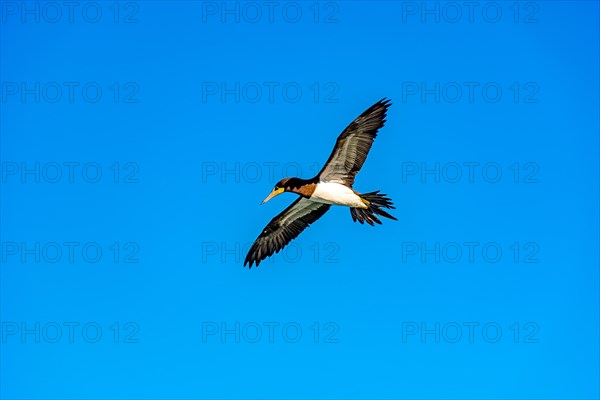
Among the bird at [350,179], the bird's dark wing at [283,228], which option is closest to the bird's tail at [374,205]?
the bird at [350,179]

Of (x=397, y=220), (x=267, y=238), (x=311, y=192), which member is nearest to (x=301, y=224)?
(x=267, y=238)

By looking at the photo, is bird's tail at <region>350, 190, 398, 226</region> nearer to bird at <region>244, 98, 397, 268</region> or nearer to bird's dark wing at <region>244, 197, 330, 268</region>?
bird at <region>244, 98, 397, 268</region>

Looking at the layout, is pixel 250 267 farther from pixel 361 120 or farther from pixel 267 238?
pixel 361 120

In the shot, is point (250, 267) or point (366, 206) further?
point (250, 267)

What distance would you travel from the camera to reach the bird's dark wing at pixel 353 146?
24594 millimetres

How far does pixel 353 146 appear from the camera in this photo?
2491 centimetres

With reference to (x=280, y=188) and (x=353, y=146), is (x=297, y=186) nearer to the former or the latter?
(x=280, y=188)

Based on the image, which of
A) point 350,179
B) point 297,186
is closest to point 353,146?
point 350,179

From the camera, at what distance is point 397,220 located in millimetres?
24188

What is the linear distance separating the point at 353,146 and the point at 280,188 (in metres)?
2.42

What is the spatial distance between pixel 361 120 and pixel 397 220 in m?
2.86

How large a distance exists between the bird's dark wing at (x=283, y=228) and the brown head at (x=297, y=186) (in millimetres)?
1862

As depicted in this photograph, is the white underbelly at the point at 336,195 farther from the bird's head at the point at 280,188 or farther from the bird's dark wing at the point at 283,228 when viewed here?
A: the bird's dark wing at the point at 283,228

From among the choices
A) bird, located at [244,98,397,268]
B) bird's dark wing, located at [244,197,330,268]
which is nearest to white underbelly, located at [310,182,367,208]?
bird, located at [244,98,397,268]
